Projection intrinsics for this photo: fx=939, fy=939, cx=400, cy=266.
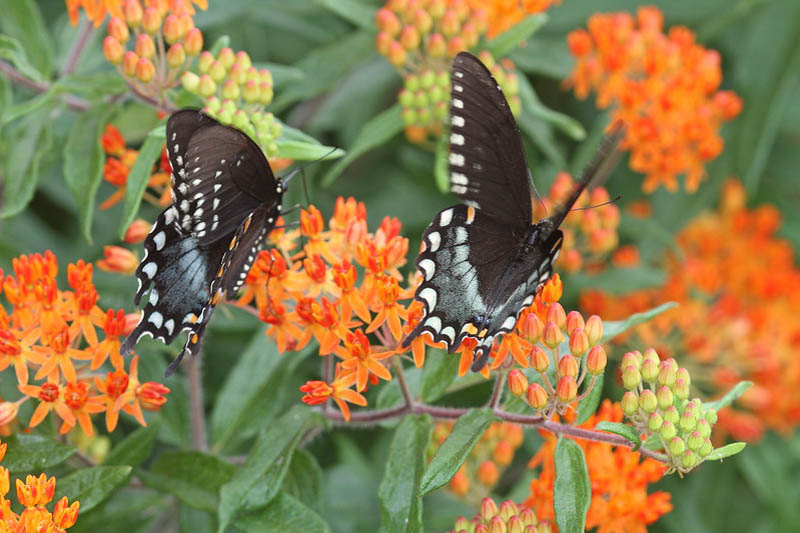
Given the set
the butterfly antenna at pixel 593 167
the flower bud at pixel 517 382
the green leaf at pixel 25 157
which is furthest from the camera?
the green leaf at pixel 25 157

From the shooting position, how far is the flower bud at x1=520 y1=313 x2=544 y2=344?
8.27 ft

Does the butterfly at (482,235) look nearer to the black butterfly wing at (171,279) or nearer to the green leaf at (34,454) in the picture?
the black butterfly wing at (171,279)

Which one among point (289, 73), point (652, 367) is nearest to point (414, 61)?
point (289, 73)

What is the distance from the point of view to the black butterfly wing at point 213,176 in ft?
8.40

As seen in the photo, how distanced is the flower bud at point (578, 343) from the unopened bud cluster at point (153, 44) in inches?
56.6

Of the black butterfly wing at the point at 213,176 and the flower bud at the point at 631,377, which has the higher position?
the black butterfly wing at the point at 213,176

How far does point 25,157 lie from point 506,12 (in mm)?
1893

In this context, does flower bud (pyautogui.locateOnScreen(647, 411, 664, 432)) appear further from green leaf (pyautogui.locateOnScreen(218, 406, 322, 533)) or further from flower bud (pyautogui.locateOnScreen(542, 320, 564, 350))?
green leaf (pyautogui.locateOnScreen(218, 406, 322, 533))

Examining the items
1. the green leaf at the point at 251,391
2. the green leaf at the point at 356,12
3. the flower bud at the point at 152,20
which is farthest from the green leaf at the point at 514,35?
the green leaf at the point at 251,391

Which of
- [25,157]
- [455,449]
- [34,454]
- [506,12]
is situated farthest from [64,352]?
[506,12]

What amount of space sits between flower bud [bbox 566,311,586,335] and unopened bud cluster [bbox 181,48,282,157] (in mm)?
994

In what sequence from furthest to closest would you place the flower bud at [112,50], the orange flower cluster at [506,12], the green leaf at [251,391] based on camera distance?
the orange flower cluster at [506,12], the green leaf at [251,391], the flower bud at [112,50]

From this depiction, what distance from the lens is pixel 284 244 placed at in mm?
2912

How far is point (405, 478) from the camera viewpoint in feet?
8.42
